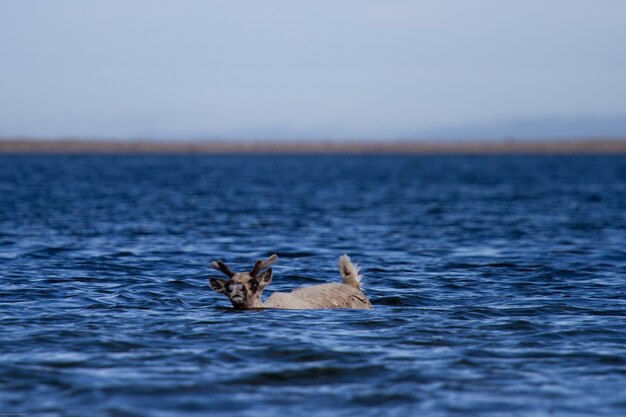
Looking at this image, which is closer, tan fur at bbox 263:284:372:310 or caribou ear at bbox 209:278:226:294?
caribou ear at bbox 209:278:226:294

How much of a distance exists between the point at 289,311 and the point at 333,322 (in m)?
1.02

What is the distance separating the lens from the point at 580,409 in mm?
9750

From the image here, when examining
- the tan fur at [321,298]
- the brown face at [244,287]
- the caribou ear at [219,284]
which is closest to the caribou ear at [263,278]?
the brown face at [244,287]

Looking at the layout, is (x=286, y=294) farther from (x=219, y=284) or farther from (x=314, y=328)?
(x=314, y=328)

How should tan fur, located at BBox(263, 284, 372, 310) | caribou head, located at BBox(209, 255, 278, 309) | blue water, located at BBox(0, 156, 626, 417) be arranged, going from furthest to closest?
1. tan fur, located at BBox(263, 284, 372, 310)
2. caribou head, located at BBox(209, 255, 278, 309)
3. blue water, located at BBox(0, 156, 626, 417)

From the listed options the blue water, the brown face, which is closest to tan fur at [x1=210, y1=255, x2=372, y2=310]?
the brown face

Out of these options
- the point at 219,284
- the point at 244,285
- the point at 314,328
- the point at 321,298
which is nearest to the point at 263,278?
the point at 244,285

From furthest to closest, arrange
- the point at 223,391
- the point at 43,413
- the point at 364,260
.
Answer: the point at 364,260
the point at 223,391
the point at 43,413

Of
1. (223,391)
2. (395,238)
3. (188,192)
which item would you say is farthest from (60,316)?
(188,192)

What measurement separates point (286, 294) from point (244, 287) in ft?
3.21

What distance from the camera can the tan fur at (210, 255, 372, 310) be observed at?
14977 mm

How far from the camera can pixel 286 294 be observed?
15672 mm

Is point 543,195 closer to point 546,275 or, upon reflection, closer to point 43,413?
point 546,275

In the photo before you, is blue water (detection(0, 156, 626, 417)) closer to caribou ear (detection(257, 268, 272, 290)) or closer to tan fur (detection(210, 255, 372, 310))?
tan fur (detection(210, 255, 372, 310))
